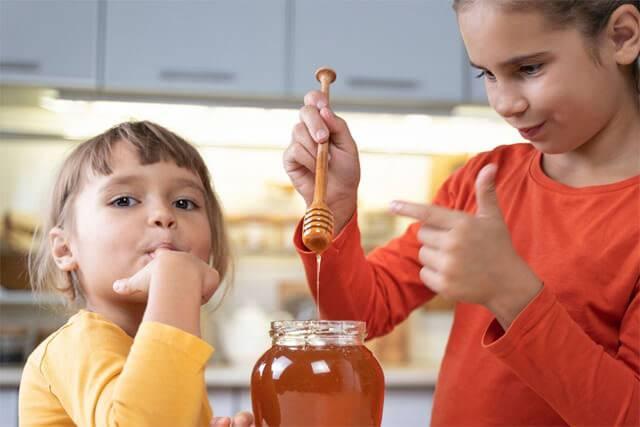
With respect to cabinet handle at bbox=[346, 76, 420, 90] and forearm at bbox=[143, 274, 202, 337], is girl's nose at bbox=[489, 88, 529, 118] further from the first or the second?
cabinet handle at bbox=[346, 76, 420, 90]

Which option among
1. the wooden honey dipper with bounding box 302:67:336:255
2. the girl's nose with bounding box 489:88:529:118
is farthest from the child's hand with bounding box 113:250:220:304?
the girl's nose with bounding box 489:88:529:118

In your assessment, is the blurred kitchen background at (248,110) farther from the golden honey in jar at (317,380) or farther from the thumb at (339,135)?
the golden honey in jar at (317,380)

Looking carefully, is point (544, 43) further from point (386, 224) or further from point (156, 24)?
point (386, 224)

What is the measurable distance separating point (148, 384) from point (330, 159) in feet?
1.33

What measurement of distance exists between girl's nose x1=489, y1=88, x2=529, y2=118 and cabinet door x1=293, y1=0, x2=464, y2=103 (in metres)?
1.74

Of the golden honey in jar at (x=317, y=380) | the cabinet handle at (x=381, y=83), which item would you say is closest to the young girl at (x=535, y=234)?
the golden honey in jar at (x=317, y=380)

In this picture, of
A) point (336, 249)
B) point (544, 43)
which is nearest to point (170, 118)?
point (336, 249)

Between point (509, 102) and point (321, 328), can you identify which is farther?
point (509, 102)

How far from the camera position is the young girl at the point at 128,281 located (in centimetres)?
76

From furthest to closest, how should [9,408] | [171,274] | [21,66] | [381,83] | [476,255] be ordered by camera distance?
[381,83] → [21,66] → [9,408] → [171,274] → [476,255]

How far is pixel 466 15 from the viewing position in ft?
3.02

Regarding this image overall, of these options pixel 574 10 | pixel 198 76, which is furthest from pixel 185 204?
pixel 198 76

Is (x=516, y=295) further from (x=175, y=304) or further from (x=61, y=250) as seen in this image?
(x=61, y=250)

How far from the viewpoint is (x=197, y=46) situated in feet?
8.63
